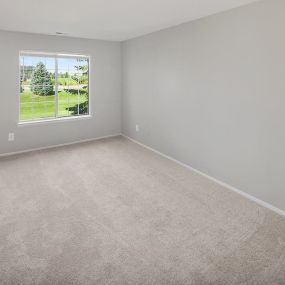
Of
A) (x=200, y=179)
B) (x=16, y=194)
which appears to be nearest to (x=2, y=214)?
(x=16, y=194)

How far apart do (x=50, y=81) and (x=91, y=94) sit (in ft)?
2.74

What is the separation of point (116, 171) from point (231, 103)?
190 centimetres

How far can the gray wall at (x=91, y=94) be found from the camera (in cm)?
437

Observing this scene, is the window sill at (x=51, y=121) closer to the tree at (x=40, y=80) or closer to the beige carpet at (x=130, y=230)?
the tree at (x=40, y=80)

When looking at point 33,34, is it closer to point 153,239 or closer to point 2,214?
point 2,214

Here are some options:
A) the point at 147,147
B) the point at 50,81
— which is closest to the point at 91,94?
the point at 50,81

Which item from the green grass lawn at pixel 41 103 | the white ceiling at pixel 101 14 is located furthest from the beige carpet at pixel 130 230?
the white ceiling at pixel 101 14

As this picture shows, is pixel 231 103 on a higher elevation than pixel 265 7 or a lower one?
lower

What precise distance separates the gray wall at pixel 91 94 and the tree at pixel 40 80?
0.49 meters

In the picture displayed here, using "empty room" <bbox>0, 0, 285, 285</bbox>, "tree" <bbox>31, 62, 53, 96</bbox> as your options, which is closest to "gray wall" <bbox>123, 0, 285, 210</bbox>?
"empty room" <bbox>0, 0, 285, 285</bbox>

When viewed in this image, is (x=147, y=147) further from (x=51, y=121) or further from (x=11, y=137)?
(x=11, y=137)

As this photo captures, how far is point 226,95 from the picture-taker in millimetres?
3225

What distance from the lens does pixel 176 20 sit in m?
3.57

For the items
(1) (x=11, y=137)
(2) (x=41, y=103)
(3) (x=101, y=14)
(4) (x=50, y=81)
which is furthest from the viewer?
(2) (x=41, y=103)
